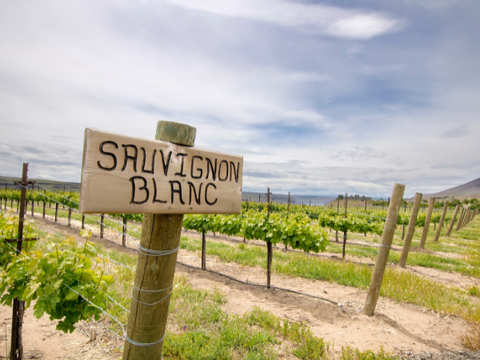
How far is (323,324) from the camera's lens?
420 cm

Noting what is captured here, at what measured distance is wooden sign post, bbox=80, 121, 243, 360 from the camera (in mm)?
1395

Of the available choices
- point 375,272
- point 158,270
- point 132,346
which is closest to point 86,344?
point 132,346

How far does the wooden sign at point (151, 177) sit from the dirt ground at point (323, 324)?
2782mm

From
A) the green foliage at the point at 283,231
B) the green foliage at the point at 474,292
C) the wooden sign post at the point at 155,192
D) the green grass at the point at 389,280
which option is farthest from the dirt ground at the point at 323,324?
the wooden sign post at the point at 155,192

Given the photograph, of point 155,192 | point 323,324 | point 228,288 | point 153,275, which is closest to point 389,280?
point 323,324

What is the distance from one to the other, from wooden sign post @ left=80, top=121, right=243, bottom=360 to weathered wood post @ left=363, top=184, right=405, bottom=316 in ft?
11.6

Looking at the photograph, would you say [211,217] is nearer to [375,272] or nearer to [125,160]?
[375,272]

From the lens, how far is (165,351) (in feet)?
9.95

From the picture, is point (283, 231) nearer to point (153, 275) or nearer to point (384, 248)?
point (384, 248)

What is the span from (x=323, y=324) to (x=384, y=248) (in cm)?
158

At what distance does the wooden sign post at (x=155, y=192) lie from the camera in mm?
1395

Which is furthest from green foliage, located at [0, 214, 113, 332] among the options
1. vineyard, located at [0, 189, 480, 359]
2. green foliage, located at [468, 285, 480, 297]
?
green foliage, located at [468, 285, 480, 297]

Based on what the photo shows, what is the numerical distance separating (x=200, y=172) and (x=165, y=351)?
2490 millimetres

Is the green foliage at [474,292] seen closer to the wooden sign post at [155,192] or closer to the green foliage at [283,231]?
the green foliage at [283,231]
